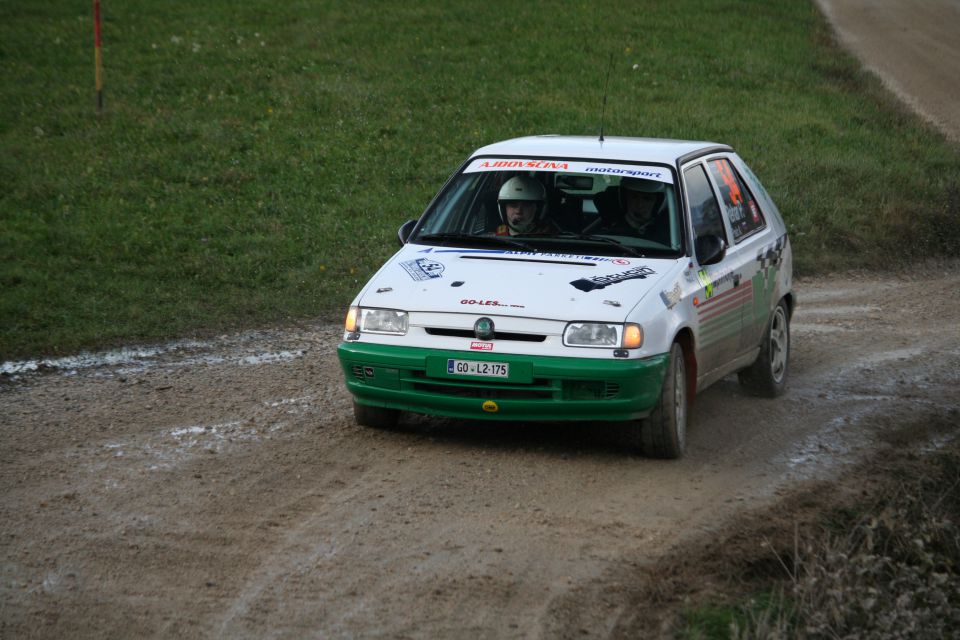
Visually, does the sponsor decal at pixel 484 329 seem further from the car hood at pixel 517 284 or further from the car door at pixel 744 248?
the car door at pixel 744 248

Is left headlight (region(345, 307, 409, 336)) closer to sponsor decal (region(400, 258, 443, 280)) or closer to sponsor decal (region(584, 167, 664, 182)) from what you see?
sponsor decal (region(400, 258, 443, 280))

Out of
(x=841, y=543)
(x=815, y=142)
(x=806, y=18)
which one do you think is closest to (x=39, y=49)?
(x=815, y=142)

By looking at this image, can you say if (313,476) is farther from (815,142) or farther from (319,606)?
(815,142)

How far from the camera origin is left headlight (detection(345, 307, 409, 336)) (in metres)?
7.26

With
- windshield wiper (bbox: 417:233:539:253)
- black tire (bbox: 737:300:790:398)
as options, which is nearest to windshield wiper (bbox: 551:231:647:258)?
windshield wiper (bbox: 417:233:539:253)

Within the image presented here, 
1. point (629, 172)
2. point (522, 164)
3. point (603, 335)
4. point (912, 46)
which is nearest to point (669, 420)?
point (603, 335)

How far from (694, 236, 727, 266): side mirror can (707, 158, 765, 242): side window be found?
0.77 m

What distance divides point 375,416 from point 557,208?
5.73 feet

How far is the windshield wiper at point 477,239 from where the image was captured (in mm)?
7895

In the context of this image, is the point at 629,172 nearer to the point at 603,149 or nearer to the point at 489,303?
the point at 603,149

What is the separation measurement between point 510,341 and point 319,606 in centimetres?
232

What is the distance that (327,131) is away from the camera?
18.8 metres

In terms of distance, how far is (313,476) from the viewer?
6859mm

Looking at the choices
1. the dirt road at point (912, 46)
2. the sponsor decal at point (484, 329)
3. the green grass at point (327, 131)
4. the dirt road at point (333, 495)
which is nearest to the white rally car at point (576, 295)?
the sponsor decal at point (484, 329)
